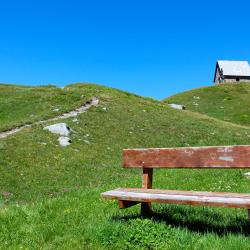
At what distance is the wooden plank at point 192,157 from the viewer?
816 cm

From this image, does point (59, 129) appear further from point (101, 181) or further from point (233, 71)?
point (233, 71)

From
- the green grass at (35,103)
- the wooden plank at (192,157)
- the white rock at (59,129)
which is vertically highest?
the green grass at (35,103)

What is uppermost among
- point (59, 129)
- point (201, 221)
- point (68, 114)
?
point (68, 114)

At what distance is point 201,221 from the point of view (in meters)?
8.52

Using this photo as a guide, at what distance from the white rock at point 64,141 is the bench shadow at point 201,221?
63.2 feet

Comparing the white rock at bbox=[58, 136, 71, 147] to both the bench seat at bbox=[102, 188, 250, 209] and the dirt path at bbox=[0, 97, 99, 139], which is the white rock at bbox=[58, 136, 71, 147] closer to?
the dirt path at bbox=[0, 97, 99, 139]

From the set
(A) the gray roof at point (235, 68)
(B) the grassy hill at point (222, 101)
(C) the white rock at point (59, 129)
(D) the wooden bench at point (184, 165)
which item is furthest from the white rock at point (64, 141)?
(A) the gray roof at point (235, 68)

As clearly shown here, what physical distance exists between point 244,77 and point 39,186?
123 meters

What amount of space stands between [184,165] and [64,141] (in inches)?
799

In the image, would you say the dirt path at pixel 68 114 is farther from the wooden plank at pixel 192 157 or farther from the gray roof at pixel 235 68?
the gray roof at pixel 235 68

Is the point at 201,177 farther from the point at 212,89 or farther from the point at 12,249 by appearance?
the point at 212,89

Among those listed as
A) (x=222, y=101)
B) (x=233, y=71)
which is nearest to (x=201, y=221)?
(x=222, y=101)

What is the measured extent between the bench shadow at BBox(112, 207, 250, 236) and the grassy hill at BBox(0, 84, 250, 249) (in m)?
0.02

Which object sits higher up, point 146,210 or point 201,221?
point 146,210
